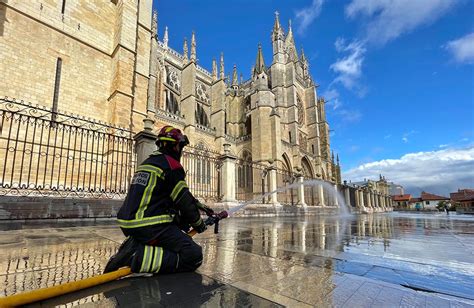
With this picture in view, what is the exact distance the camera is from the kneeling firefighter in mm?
1853

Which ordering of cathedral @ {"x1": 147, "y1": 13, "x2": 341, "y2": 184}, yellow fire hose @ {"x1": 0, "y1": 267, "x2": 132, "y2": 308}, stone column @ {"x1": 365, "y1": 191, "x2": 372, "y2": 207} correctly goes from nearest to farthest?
yellow fire hose @ {"x1": 0, "y1": 267, "x2": 132, "y2": 308}, cathedral @ {"x1": 147, "y1": 13, "x2": 341, "y2": 184}, stone column @ {"x1": 365, "y1": 191, "x2": 372, "y2": 207}

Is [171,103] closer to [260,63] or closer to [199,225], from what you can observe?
[260,63]

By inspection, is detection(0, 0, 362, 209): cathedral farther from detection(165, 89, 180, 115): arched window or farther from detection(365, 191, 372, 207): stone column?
detection(365, 191, 372, 207): stone column

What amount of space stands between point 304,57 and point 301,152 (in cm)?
1954

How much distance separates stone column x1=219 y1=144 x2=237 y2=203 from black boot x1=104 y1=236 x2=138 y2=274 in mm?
8388

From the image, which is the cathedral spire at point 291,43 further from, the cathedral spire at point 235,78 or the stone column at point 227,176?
the stone column at point 227,176

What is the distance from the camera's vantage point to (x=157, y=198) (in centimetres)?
193

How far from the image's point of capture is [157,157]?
2057 millimetres

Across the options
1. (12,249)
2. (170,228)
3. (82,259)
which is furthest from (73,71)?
(170,228)

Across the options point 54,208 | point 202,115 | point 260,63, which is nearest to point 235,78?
point 260,63

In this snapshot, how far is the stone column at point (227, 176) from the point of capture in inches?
406

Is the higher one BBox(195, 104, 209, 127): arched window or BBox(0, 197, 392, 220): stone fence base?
BBox(195, 104, 209, 127): arched window

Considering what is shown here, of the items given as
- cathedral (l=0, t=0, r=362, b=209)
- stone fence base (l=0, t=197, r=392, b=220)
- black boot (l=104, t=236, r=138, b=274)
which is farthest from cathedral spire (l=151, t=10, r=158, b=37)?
black boot (l=104, t=236, r=138, b=274)

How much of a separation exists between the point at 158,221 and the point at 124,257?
380 mm
